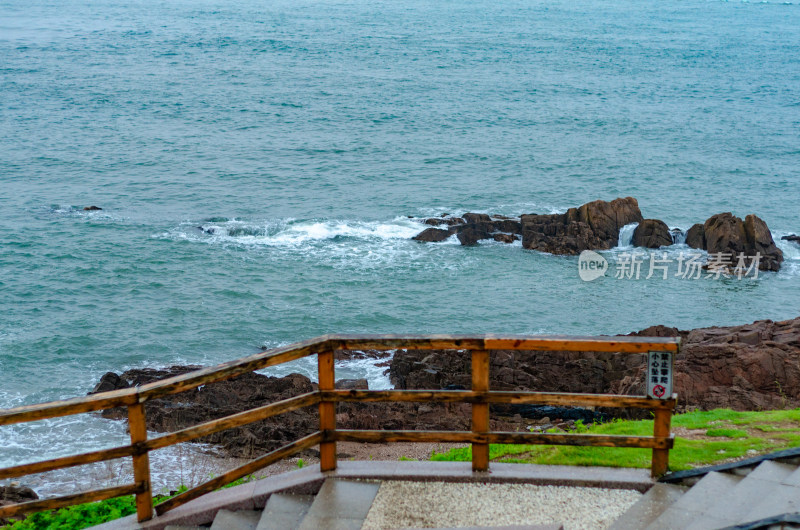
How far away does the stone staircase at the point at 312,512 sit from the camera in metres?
6.36

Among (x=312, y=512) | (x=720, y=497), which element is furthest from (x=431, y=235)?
(x=720, y=497)

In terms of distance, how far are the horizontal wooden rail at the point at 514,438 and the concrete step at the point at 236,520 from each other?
2.98ft

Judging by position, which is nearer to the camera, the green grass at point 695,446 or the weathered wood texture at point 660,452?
the weathered wood texture at point 660,452

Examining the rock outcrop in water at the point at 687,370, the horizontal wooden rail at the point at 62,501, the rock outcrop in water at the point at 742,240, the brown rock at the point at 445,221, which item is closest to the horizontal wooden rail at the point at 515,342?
the horizontal wooden rail at the point at 62,501

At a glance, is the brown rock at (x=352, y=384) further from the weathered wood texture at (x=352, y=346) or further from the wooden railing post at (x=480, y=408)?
the weathered wood texture at (x=352, y=346)

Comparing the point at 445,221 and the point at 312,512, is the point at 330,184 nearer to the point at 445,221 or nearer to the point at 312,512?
the point at 445,221

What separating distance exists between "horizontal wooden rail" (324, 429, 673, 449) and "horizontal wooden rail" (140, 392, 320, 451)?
44 centimetres

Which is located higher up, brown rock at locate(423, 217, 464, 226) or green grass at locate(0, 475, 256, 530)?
green grass at locate(0, 475, 256, 530)

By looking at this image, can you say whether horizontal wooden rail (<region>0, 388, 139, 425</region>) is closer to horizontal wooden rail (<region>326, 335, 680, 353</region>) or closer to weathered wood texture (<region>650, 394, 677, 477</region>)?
horizontal wooden rail (<region>326, 335, 680, 353</region>)

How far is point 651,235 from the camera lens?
35.1 metres

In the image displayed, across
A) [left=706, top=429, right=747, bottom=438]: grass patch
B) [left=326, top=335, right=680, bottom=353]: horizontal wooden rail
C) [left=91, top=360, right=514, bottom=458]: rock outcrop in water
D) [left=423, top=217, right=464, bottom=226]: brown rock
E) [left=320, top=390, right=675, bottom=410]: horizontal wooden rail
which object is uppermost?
[left=326, top=335, right=680, bottom=353]: horizontal wooden rail

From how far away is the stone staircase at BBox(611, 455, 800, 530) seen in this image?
5.78 m

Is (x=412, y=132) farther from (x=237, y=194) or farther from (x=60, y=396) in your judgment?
(x=60, y=396)

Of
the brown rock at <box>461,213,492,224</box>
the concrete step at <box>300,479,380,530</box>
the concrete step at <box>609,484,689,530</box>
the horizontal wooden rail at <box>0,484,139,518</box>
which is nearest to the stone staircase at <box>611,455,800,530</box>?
the concrete step at <box>609,484,689,530</box>
